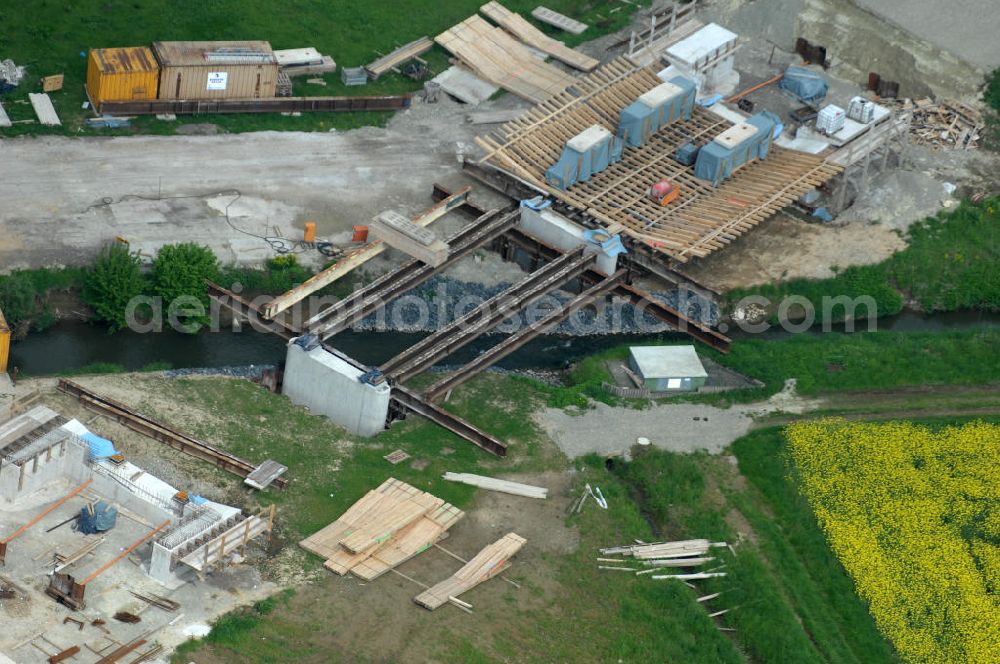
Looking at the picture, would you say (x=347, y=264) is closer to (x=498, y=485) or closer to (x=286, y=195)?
(x=286, y=195)

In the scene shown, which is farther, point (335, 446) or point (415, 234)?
point (415, 234)

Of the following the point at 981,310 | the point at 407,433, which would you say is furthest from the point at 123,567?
the point at 981,310

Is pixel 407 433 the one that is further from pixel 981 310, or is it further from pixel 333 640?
pixel 981 310

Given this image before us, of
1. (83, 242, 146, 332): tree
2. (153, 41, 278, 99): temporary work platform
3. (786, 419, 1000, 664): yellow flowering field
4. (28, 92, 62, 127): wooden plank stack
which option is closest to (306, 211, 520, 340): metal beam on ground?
(83, 242, 146, 332): tree

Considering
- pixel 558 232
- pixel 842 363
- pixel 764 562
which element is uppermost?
pixel 558 232

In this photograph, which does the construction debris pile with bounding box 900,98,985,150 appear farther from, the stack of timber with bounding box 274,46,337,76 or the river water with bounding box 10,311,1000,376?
the stack of timber with bounding box 274,46,337,76

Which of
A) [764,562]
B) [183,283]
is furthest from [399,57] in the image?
[764,562]

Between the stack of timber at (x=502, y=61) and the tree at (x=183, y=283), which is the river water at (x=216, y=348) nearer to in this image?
the tree at (x=183, y=283)

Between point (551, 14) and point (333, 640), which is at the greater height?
point (551, 14)
